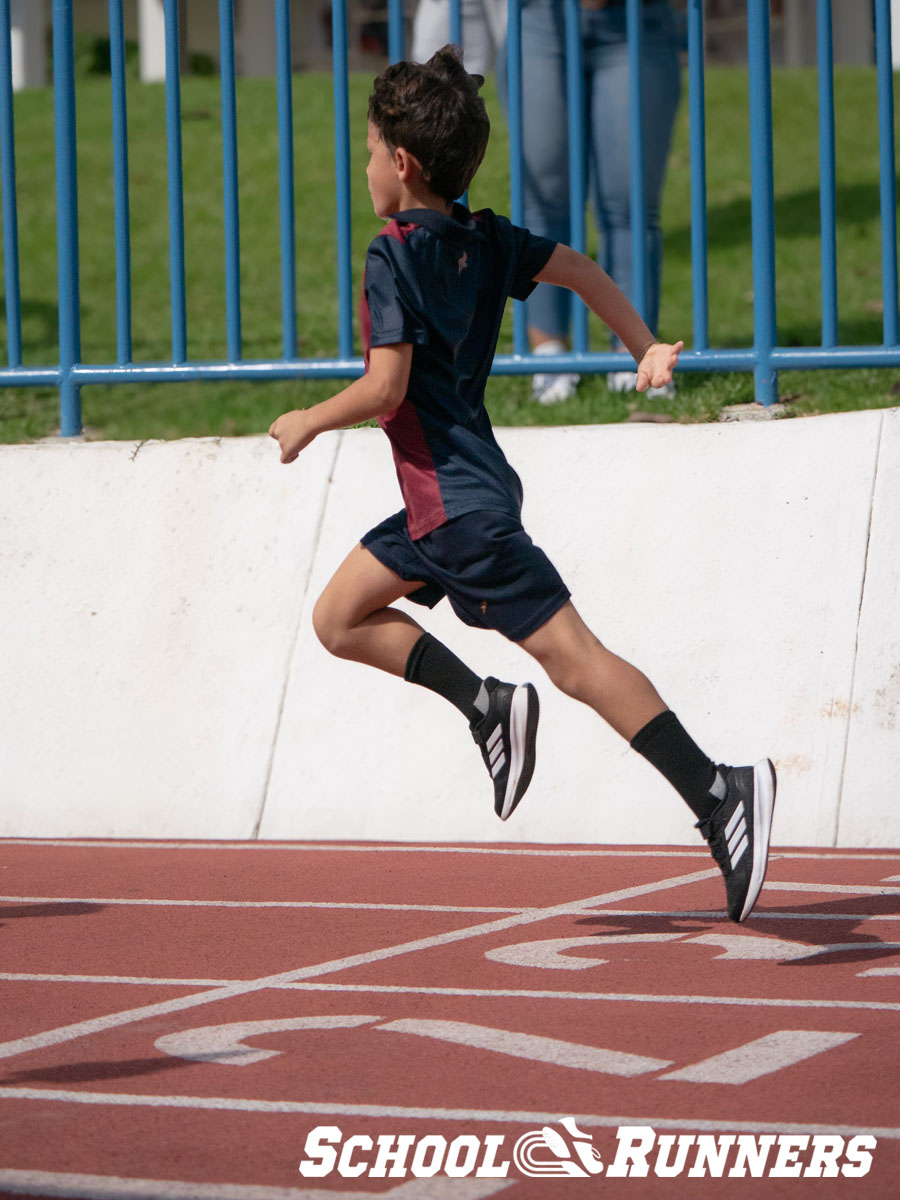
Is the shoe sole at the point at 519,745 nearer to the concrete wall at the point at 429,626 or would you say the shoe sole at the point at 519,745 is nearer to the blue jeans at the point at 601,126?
the concrete wall at the point at 429,626

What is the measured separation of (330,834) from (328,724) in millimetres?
370

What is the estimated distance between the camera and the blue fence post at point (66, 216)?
23.0 feet

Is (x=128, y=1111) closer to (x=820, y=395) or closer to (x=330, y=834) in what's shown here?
(x=330, y=834)

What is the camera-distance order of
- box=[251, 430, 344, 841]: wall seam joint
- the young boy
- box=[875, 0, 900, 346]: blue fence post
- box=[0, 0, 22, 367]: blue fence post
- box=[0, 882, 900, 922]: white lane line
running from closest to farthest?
the young boy < box=[0, 882, 900, 922]: white lane line < box=[251, 430, 344, 841]: wall seam joint < box=[875, 0, 900, 346]: blue fence post < box=[0, 0, 22, 367]: blue fence post

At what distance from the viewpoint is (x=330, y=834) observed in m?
5.91

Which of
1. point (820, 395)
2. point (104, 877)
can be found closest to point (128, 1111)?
point (104, 877)

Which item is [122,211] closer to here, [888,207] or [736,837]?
[888,207]

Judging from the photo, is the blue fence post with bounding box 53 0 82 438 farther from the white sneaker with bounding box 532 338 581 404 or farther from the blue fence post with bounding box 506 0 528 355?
the white sneaker with bounding box 532 338 581 404

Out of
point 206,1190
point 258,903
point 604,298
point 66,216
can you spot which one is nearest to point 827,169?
point 604,298

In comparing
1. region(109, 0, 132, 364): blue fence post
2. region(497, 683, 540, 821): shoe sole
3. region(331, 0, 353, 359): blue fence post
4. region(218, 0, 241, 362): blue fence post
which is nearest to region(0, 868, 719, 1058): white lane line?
region(497, 683, 540, 821): shoe sole

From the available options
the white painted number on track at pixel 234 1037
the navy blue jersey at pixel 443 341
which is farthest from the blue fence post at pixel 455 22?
the white painted number on track at pixel 234 1037

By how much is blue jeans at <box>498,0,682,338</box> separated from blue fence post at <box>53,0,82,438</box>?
1.78 m

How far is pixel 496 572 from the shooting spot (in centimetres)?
405

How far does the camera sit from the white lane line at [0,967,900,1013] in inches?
139
